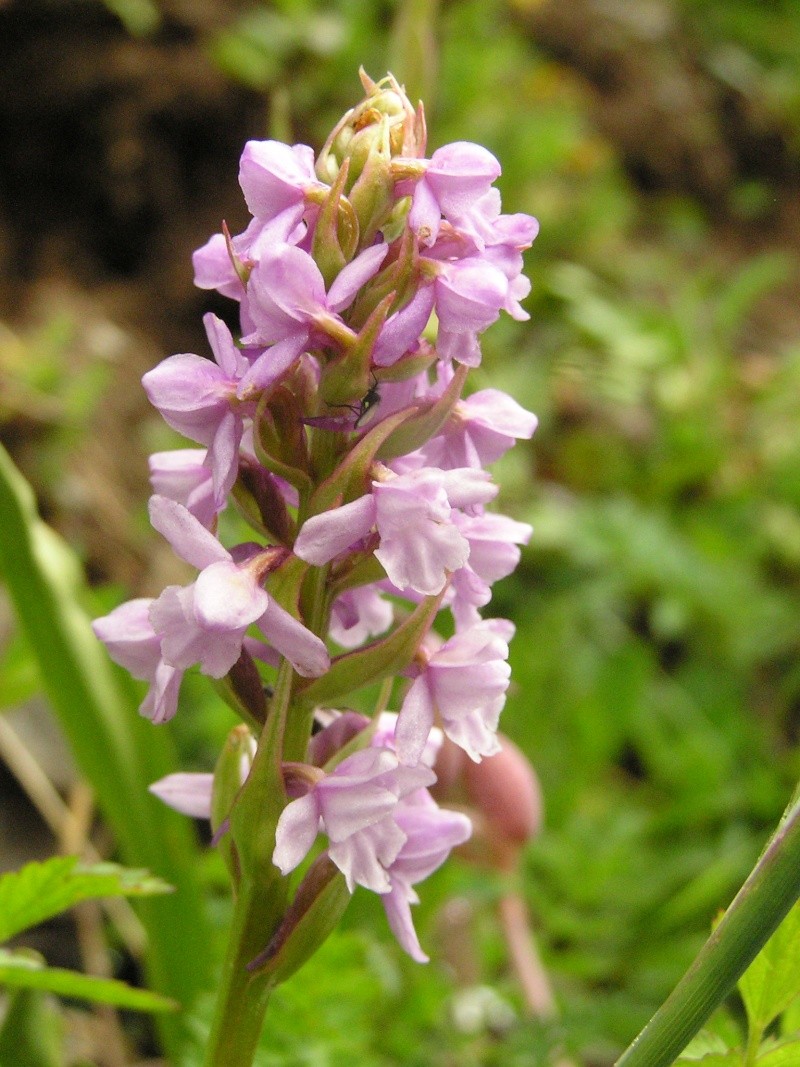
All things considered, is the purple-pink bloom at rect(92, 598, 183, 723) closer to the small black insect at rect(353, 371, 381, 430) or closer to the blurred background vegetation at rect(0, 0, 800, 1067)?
the small black insect at rect(353, 371, 381, 430)

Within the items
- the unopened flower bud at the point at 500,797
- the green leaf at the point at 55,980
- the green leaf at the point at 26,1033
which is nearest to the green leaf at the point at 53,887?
A: the green leaf at the point at 55,980

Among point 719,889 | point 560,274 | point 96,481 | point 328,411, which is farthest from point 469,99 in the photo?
point 328,411

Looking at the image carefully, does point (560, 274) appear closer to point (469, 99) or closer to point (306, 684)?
point (469, 99)

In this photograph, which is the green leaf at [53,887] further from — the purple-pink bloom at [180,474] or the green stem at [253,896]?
the purple-pink bloom at [180,474]

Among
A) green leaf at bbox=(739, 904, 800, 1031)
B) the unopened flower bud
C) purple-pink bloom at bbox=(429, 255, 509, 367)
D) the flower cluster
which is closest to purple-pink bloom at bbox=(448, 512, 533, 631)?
the flower cluster

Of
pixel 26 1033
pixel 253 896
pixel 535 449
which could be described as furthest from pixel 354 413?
pixel 535 449

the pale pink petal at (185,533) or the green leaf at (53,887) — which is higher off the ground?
the pale pink petal at (185,533)
